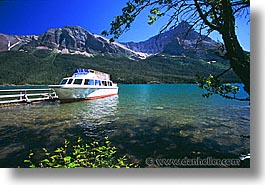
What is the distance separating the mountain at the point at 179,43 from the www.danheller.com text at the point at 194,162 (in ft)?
4.41

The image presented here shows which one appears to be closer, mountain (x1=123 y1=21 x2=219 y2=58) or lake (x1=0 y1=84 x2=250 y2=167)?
mountain (x1=123 y1=21 x2=219 y2=58)

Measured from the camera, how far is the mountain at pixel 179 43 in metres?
3.04

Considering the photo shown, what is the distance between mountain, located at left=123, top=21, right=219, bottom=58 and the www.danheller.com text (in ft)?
4.41

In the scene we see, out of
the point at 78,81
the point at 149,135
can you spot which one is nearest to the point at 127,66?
the point at 149,135

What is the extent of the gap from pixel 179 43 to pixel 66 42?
1.90m

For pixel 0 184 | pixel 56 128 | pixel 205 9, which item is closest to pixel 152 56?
pixel 205 9

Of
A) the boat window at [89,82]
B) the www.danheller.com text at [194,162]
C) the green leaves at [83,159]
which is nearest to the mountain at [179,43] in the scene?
the www.danheller.com text at [194,162]

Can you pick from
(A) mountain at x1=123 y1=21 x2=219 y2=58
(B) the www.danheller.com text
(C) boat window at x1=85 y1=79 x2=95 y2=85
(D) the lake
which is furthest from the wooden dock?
(B) the www.danheller.com text

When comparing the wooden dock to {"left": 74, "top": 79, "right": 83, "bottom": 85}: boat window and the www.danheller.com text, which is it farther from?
the www.danheller.com text

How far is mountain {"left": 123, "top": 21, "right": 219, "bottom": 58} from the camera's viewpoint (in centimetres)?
304

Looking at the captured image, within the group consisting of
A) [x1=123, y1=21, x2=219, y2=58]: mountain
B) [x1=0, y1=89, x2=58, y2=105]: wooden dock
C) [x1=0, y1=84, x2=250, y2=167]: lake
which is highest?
[x1=123, y1=21, x2=219, y2=58]: mountain

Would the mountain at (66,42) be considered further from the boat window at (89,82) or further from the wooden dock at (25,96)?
the boat window at (89,82)

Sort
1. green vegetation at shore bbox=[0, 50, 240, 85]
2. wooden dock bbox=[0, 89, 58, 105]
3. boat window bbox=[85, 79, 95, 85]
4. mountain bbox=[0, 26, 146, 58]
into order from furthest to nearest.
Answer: boat window bbox=[85, 79, 95, 85] < wooden dock bbox=[0, 89, 58, 105] < mountain bbox=[0, 26, 146, 58] < green vegetation at shore bbox=[0, 50, 240, 85]

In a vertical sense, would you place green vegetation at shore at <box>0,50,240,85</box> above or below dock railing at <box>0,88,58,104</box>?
above
